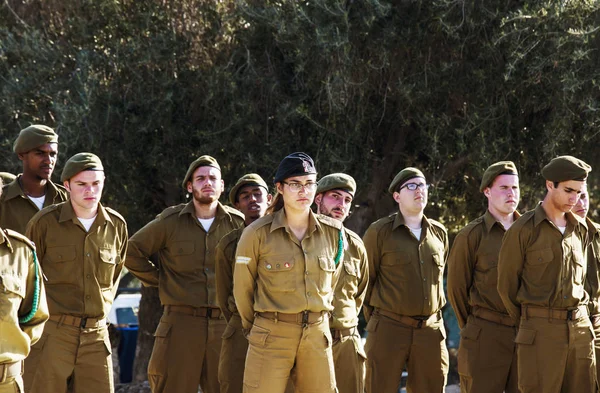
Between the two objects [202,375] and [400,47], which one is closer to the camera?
[202,375]

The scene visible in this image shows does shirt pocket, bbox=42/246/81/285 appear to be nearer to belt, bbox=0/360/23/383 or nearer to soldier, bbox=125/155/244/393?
soldier, bbox=125/155/244/393

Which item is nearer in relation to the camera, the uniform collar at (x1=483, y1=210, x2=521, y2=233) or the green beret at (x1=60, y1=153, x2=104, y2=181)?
the green beret at (x1=60, y1=153, x2=104, y2=181)

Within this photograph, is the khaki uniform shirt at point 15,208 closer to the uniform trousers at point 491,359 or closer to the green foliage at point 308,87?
the green foliage at point 308,87

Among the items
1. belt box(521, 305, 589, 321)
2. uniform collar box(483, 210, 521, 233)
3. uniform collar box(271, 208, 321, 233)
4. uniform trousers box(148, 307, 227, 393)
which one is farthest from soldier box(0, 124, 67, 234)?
belt box(521, 305, 589, 321)

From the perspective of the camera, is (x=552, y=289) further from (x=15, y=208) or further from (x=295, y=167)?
(x=15, y=208)

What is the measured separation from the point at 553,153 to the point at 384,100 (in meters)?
1.96

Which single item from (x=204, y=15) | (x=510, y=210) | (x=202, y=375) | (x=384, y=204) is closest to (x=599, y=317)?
(x=510, y=210)

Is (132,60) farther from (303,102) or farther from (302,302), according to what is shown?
(302,302)

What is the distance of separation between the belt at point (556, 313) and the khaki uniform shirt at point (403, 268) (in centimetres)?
100

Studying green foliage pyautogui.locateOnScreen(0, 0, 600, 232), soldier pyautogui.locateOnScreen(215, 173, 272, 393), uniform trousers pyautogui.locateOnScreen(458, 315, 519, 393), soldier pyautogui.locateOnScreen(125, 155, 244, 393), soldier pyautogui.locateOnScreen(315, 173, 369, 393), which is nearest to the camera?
soldier pyautogui.locateOnScreen(315, 173, 369, 393)

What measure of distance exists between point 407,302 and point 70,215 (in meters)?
2.85

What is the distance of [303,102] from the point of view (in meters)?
11.8

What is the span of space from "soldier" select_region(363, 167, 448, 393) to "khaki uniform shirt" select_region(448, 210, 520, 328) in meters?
0.13

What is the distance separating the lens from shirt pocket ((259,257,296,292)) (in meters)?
6.74
